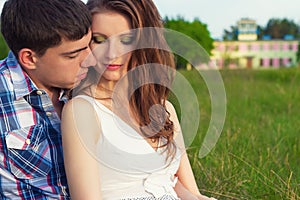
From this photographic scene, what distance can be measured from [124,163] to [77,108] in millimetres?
212

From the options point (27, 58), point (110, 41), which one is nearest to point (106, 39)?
point (110, 41)

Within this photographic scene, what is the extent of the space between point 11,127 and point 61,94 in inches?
7.7

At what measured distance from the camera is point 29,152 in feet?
5.14

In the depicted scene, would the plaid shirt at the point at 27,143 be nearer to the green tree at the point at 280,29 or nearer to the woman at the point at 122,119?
the woman at the point at 122,119

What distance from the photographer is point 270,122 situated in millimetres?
4461

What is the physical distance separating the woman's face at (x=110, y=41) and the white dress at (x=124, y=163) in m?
0.11

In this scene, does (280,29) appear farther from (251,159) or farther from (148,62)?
(148,62)

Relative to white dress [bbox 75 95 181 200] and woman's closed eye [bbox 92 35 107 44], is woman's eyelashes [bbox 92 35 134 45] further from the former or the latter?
white dress [bbox 75 95 181 200]

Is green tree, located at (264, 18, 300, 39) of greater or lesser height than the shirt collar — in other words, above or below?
below

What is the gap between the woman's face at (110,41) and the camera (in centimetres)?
155

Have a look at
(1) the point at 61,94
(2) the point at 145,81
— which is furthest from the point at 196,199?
(1) the point at 61,94

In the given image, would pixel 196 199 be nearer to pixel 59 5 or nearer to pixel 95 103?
pixel 95 103

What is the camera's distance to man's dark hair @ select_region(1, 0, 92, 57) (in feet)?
4.98

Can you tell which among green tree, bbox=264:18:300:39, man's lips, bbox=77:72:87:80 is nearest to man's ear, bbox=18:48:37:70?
man's lips, bbox=77:72:87:80
